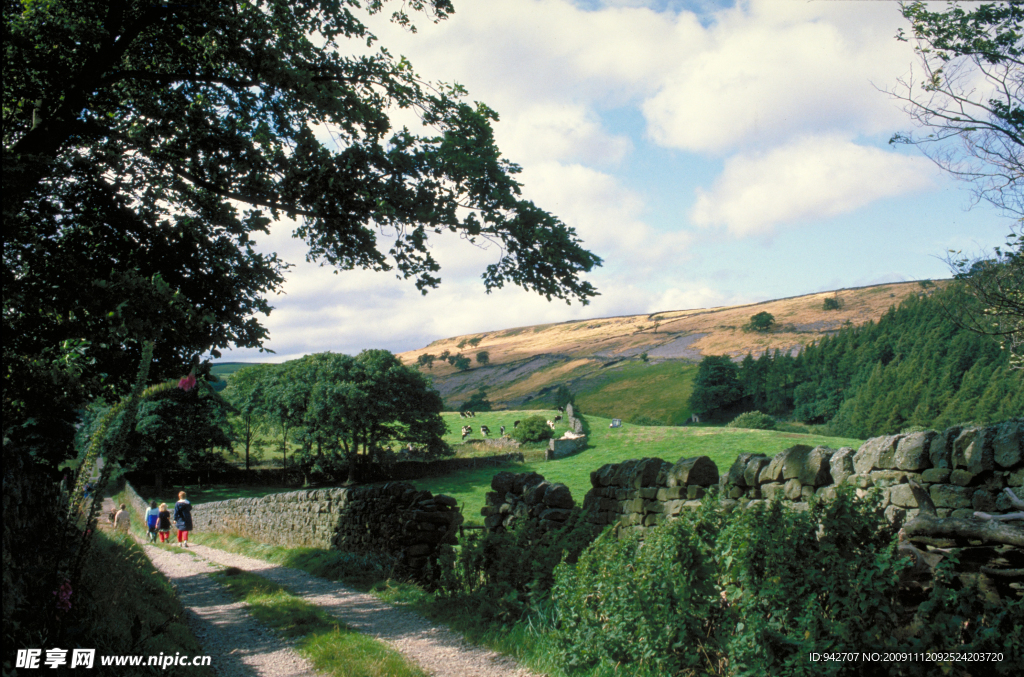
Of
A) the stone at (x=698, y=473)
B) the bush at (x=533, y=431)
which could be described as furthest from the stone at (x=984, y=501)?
the bush at (x=533, y=431)

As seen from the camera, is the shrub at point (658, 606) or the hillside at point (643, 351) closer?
the shrub at point (658, 606)

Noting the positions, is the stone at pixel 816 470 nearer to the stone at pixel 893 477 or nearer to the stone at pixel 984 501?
the stone at pixel 893 477

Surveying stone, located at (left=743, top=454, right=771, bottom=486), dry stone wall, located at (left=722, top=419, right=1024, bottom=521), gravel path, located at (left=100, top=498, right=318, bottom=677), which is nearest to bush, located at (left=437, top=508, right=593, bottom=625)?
stone, located at (left=743, top=454, right=771, bottom=486)

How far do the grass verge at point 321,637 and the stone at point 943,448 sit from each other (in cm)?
481

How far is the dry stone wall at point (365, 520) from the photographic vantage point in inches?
387

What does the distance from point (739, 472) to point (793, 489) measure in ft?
2.10

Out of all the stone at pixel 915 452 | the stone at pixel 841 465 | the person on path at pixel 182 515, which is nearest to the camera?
the stone at pixel 915 452

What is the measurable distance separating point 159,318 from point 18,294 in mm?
1626

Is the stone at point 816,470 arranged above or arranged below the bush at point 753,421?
above

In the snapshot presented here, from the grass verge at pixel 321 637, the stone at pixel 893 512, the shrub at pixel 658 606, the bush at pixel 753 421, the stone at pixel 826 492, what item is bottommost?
the bush at pixel 753 421

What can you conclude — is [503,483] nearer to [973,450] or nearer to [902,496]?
[902,496]

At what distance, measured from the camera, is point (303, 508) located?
13672 mm

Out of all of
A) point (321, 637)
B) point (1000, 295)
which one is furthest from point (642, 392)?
point (321, 637)

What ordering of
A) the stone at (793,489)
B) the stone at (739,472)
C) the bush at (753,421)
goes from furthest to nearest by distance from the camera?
the bush at (753,421), the stone at (739,472), the stone at (793,489)
